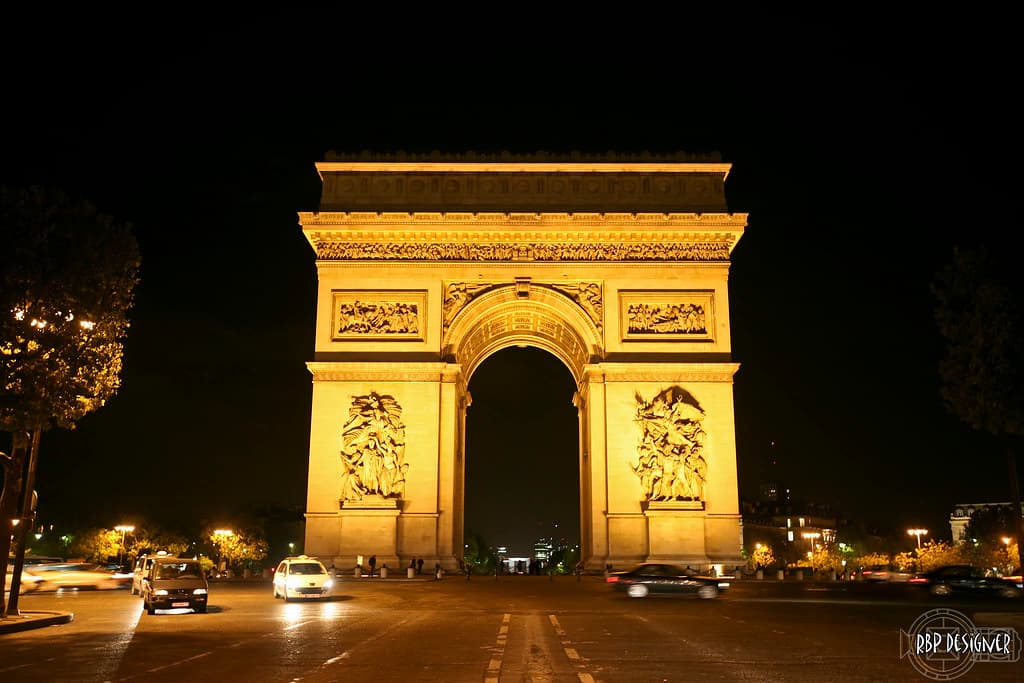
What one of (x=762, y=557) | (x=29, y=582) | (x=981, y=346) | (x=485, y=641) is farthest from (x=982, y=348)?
(x=762, y=557)

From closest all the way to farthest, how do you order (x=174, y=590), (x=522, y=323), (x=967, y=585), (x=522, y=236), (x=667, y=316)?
(x=174, y=590), (x=967, y=585), (x=667, y=316), (x=522, y=236), (x=522, y=323)

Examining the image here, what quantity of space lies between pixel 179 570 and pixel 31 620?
404 cm

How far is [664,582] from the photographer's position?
25484 millimetres

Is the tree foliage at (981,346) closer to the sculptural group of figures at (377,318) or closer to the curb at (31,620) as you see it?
the curb at (31,620)

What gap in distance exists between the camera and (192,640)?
1459 cm

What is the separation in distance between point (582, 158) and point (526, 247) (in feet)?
14.7

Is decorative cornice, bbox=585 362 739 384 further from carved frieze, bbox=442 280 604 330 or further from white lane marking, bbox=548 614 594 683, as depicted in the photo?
white lane marking, bbox=548 614 594 683

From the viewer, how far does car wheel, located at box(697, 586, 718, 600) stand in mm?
25172

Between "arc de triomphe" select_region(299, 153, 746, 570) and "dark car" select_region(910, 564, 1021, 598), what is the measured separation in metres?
6.97

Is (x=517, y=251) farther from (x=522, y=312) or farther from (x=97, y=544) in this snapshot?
(x=97, y=544)

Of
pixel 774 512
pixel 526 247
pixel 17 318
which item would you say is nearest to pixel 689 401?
pixel 526 247

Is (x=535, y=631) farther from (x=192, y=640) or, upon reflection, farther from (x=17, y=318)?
(x=17, y=318)

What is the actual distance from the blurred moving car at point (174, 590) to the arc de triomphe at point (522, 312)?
1333 centimetres

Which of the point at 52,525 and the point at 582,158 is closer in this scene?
the point at 582,158
